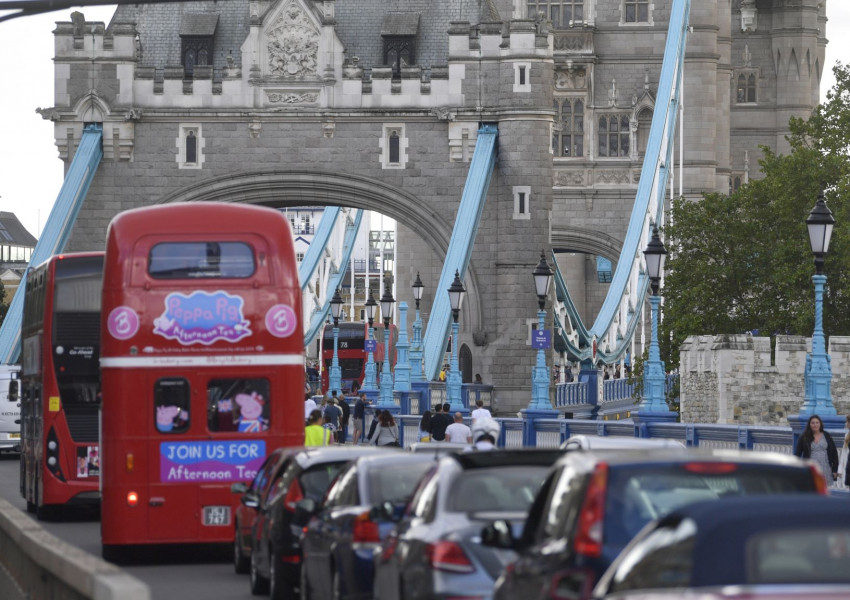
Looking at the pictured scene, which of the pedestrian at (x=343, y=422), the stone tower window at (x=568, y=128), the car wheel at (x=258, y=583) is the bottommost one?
the pedestrian at (x=343, y=422)

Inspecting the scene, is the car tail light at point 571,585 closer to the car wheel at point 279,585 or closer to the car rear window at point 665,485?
the car rear window at point 665,485

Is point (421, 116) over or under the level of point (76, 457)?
over

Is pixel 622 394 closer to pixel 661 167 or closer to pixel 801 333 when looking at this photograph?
pixel 661 167

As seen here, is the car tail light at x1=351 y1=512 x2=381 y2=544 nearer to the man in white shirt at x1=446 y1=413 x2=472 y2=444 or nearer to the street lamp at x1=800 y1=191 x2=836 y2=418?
the street lamp at x1=800 y1=191 x2=836 y2=418

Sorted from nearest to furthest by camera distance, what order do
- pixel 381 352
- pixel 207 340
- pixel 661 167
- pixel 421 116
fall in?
pixel 207 340, pixel 421 116, pixel 661 167, pixel 381 352

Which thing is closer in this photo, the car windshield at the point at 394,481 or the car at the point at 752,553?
the car at the point at 752,553

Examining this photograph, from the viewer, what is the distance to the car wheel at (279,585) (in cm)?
1415

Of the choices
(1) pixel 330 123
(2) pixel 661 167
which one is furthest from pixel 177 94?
(2) pixel 661 167

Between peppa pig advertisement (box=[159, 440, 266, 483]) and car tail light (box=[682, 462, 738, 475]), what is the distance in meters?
10.1

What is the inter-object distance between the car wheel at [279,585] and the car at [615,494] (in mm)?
5724

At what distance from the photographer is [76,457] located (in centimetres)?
2261

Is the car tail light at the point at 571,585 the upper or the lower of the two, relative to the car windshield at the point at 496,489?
lower

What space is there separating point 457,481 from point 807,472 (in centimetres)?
256

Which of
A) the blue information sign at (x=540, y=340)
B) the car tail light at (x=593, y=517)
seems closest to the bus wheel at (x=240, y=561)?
the car tail light at (x=593, y=517)
